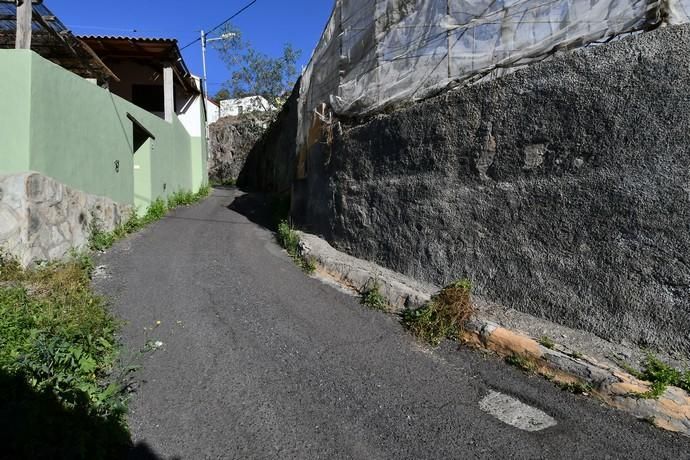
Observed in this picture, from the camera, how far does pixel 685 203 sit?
3.33 meters

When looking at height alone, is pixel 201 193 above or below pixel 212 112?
below

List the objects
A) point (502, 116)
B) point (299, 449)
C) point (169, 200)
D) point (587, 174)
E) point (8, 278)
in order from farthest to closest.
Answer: point (169, 200) < point (8, 278) < point (502, 116) < point (587, 174) < point (299, 449)

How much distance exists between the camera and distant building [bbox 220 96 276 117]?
21266 mm

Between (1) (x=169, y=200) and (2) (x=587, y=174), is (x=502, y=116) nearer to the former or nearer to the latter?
(2) (x=587, y=174)

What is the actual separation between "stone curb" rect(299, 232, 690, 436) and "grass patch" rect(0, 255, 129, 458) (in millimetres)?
2806

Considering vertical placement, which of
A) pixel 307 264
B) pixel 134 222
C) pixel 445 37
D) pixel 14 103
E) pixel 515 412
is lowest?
pixel 515 412

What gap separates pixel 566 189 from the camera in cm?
406

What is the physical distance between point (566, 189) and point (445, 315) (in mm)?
1538

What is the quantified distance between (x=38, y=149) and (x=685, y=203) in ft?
22.2

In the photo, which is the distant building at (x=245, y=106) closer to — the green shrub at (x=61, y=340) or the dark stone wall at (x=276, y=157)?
the dark stone wall at (x=276, y=157)

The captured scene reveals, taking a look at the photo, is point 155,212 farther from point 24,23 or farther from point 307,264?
point 307,264

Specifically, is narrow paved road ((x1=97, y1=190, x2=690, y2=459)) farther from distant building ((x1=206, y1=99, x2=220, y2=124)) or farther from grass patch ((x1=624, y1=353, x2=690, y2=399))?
distant building ((x1=206, y1=99, x2=220, y2=124))

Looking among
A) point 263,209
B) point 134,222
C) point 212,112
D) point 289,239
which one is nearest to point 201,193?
point 263,209

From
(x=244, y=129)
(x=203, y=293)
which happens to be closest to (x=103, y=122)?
(x=203, y=293)
